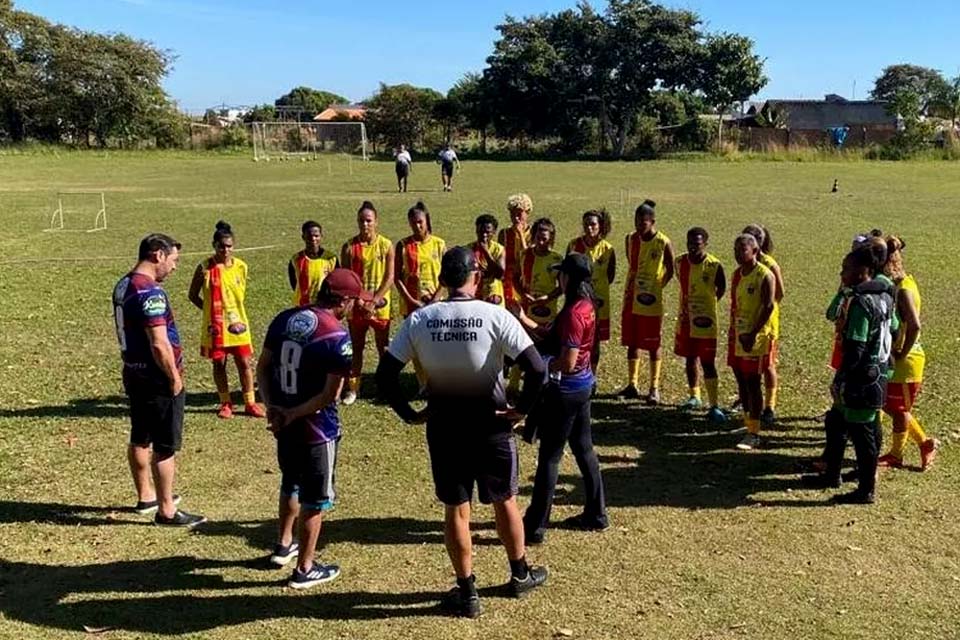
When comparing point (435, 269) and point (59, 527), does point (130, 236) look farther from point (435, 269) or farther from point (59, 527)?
point (59, 527)

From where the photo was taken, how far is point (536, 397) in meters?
4.96

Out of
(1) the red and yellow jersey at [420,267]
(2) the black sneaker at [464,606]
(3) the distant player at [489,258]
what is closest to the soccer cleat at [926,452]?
(3) the distant player at [489,258]

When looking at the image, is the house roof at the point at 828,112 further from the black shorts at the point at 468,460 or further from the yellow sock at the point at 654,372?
the black shorts at the point at 468,460

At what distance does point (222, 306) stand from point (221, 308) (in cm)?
2

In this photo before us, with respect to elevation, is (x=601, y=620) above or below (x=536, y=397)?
below

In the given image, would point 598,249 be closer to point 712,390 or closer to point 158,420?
point 712,390

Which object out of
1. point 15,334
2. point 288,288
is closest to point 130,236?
point 288,288

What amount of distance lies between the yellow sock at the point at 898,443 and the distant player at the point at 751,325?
3.79 ft

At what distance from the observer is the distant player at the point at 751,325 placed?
803cm

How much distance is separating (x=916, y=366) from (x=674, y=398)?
114 inches

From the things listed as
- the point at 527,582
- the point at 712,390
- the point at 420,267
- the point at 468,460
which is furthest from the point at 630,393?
the point at 468,460

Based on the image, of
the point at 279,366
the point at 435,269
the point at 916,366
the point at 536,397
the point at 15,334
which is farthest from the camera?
the point at 15,334

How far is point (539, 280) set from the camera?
361 inches

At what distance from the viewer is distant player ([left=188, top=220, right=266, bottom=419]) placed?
8.79m
